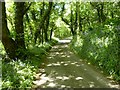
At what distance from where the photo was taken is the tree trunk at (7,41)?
13.9 m

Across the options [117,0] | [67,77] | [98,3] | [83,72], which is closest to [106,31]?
[83,72]

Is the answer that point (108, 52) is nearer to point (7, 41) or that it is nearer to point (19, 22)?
point (7, 41)

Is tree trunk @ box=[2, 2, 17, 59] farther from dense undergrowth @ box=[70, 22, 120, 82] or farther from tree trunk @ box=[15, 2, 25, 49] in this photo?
dense undergrowth @ box=[70, 22, 120, 82]

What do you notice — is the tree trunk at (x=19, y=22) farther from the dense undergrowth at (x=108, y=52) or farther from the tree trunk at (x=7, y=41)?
the dense undergrowth at (x=108, y=52)

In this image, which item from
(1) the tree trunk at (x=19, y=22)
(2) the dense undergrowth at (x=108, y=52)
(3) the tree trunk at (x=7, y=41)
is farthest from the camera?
(1) the tree trunk at (x=19, y=22)

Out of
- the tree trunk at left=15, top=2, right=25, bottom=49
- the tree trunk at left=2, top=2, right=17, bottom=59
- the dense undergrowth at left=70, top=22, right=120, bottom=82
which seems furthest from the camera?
the tree trunk at left=15, top=2, right=25, bottom=49

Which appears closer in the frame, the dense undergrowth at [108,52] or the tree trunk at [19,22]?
the dense undergrowth at [108,52]

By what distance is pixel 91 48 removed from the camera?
17.3 metres

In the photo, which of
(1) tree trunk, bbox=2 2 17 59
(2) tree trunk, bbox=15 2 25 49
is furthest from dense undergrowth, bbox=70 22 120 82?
(1) tree trunk, bbox=2 2 17 59

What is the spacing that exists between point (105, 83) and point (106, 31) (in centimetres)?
439

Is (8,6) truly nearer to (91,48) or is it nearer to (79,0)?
(79,0)

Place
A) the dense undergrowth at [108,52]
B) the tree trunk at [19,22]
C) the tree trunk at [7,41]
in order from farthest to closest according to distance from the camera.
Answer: the tree trunk at [19,22] → the tree trunk at [7,41] → the dense undergrowth at [108,52]

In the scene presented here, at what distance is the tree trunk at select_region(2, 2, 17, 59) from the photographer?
13880 millimetres

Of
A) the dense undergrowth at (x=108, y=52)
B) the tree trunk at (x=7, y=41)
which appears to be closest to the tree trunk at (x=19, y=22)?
the tree trunk at (x=7, y=41)
